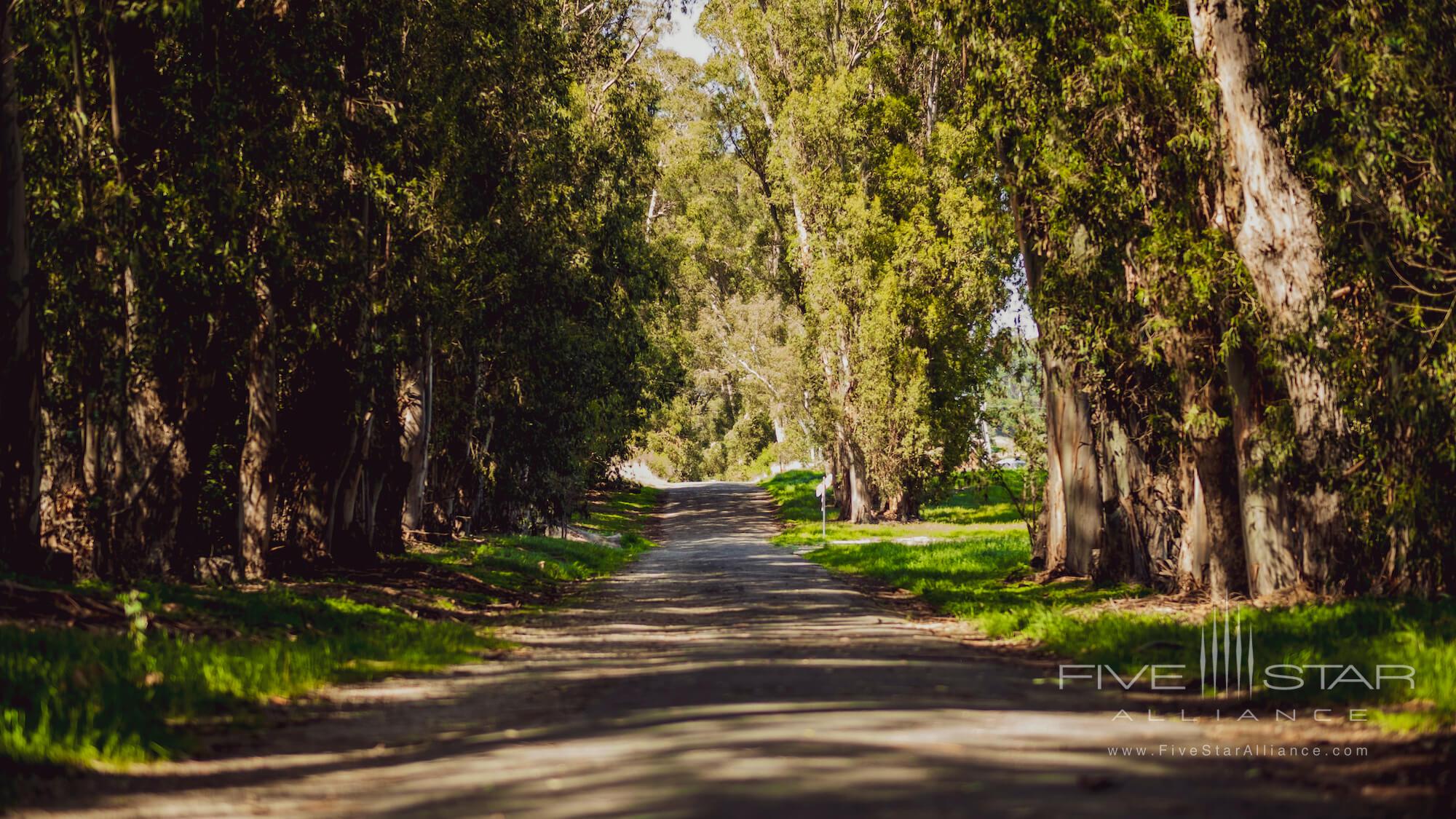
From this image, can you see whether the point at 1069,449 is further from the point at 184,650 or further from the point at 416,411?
the point at 184,650

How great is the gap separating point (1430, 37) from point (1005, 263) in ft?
65.1

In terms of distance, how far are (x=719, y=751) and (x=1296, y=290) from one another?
978 cm

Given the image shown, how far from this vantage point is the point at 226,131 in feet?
50.6

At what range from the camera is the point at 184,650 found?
9977 mm

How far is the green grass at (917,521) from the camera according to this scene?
39.9 m

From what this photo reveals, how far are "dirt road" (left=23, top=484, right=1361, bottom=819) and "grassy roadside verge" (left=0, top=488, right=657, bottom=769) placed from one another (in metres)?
0.52

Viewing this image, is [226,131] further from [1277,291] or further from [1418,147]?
[1418,147]

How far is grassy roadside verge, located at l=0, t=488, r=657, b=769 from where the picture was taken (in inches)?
279

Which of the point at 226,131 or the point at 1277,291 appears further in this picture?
the point at 226,131

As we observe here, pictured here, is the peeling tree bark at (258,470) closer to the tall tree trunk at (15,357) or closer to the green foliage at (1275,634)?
the tall tree trunk at (15,357)

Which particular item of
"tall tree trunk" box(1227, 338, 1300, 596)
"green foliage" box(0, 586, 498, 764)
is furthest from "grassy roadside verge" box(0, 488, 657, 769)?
"tall tree trunk" box(1227, 338, 1300, 596)

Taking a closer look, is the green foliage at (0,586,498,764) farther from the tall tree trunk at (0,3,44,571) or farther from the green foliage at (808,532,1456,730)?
the green foliage at (808,532,1456,730)

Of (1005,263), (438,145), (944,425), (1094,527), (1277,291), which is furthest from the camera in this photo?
(944,425)

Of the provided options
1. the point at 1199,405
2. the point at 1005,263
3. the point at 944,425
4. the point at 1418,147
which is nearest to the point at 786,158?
the point at 944,425
